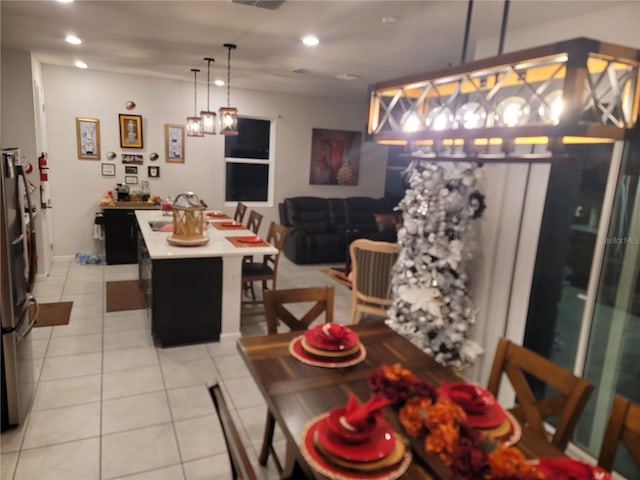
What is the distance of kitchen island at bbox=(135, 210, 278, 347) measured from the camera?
357 cm

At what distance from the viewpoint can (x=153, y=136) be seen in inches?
252

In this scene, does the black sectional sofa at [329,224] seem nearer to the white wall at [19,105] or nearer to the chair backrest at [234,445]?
the white wall at [19,105]

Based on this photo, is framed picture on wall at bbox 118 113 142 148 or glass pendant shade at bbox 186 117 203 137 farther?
framed picture on wall at bbox 118 113 142 148

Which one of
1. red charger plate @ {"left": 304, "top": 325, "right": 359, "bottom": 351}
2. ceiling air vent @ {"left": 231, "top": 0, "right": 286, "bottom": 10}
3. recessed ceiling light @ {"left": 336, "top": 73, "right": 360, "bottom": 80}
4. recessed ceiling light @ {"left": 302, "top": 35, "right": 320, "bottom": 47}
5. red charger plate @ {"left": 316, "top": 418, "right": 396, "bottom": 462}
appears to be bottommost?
red charger plate @ {"left": 316, "top": 418, "right": 396, "bottom": 462}

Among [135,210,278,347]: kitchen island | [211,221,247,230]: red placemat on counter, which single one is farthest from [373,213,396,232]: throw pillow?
[135,210,278,347]: kitchen island

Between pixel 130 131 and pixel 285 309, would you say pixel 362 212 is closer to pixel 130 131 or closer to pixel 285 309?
pixel 130 131

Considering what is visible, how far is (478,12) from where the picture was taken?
9.00 ft

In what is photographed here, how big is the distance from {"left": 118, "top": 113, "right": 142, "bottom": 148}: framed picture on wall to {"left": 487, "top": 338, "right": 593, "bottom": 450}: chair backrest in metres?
5.89

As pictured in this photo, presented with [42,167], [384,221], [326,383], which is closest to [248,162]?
[384,221]

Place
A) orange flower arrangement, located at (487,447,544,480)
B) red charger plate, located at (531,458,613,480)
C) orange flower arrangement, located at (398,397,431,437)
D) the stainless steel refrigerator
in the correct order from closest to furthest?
orange flower arrangement, located at (487,447,544,480)
red charger plate, located at (531,458,613,480)
orange flower arrangement, located at (398,397,431,437)
the stainless steel refrigerator

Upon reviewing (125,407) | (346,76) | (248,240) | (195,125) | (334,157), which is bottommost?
(125,407)

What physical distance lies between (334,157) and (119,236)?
377 centimetres

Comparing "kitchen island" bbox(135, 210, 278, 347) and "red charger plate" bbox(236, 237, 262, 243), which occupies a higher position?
"red charger plate" bbox(236, 237, 262, 243)

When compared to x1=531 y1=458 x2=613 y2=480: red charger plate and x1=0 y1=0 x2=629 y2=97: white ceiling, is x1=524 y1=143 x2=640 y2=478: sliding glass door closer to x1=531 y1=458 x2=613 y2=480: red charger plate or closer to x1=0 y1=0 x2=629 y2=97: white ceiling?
x1=0 y1=0 x2=629 y2=97: white ceiling
